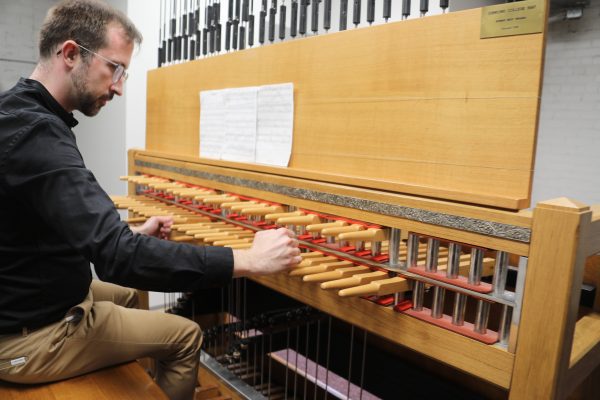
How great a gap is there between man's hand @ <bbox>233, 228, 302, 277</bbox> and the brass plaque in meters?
0.69

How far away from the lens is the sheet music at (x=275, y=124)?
171cm

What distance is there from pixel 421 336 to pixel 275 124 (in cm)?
96

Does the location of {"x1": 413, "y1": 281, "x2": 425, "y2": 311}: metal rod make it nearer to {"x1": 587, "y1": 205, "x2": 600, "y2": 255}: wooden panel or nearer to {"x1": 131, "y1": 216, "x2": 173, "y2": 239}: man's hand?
{"x1": 587, "y1": 205, "x2": 600, "y2": 255}: wooden panel

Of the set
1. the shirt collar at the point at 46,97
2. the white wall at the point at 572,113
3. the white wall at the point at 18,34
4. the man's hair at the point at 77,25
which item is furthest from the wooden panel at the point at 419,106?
the white wall at the point at 18,34

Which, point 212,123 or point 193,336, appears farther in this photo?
point 212,123

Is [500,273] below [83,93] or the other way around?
below

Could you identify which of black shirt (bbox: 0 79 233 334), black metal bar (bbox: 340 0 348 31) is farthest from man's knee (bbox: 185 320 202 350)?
black metal bar (bbox: 340 0 348 31)

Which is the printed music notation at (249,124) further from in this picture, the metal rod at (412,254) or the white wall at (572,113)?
the white wall at (572,113)

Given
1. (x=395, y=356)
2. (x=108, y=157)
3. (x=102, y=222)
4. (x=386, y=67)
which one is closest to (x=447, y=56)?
(x=386, y=67)

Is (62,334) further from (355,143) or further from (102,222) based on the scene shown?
(355,143)

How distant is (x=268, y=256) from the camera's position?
1253 mm

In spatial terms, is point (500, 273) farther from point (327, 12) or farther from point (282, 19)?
point (282, 19)

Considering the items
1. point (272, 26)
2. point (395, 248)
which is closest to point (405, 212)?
point (395, 248)

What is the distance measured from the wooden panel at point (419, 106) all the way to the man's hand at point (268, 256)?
0.28m
